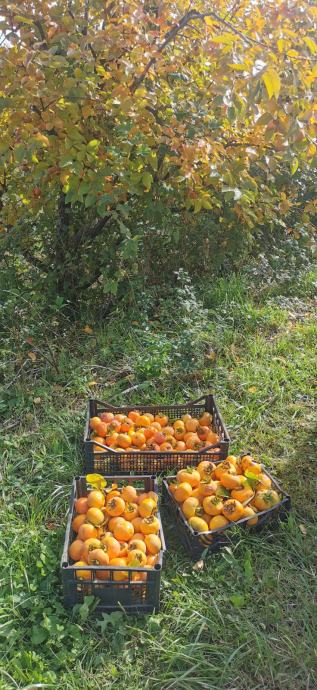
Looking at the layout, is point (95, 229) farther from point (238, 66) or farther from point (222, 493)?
point (222, 493)

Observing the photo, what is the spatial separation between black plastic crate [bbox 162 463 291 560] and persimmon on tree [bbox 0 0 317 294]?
159cm

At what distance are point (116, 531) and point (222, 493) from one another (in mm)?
510

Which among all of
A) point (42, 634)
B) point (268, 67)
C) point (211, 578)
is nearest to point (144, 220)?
point (268, 67)

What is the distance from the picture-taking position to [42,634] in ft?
6.20

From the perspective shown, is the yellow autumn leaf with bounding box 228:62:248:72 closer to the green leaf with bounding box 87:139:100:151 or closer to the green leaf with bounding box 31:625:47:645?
the green leaf with bounding box 87:139:100:151

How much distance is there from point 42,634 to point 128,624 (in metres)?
0.31

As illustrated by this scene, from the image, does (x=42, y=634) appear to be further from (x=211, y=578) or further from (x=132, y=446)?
(x=132, y=446)

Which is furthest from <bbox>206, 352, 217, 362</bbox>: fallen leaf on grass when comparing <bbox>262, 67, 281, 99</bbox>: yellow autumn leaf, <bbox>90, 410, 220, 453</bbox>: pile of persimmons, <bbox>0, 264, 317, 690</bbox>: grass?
<bbox>262, 67, 281, 99</bbox>: yellow autumn leaf

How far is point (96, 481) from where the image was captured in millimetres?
2340

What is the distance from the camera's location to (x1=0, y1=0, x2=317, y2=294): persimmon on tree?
2.52m

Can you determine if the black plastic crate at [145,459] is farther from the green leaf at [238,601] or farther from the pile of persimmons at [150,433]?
the green leaf at [238,601]

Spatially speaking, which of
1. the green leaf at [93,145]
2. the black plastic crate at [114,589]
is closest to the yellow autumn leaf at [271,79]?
the green leaf at [93,145]

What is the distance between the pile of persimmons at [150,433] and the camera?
272 centimetres

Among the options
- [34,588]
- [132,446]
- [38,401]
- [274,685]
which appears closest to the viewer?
[274,685]
